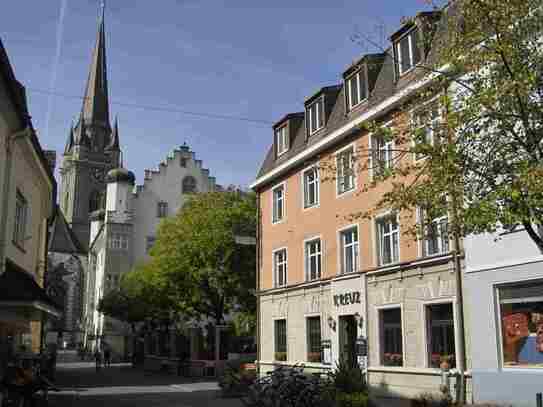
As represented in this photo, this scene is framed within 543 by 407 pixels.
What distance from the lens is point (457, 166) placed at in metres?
11.4

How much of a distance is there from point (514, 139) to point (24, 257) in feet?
44.0

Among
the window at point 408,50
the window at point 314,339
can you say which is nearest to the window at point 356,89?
the window at point 408,50

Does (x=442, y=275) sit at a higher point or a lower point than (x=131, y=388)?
higher

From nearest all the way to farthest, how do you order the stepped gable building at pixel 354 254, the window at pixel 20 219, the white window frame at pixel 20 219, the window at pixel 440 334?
the white window frame at pixel 20 219, the window at pixel 20 219, the window at pixel 440 334, the stepped gable building at pixel 354 254

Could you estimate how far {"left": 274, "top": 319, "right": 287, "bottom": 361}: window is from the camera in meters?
27.8

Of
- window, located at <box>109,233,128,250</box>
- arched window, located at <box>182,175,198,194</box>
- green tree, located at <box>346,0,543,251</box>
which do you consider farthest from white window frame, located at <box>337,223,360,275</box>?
window, located at <box>109,233,128,250</box>

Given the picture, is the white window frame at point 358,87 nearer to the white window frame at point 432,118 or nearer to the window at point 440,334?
the window at point 440,334

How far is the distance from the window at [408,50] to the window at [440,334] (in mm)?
7899

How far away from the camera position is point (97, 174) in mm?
114938

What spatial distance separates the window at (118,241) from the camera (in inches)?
2484

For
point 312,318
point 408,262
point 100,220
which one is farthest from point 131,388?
point 100,220

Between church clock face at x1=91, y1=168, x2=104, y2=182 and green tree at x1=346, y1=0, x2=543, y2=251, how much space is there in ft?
351

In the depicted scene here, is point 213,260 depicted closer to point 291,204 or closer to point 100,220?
point 291,204

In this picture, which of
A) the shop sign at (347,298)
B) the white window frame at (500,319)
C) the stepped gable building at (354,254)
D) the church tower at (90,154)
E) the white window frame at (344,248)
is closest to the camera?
the white window frame at (500,319)
